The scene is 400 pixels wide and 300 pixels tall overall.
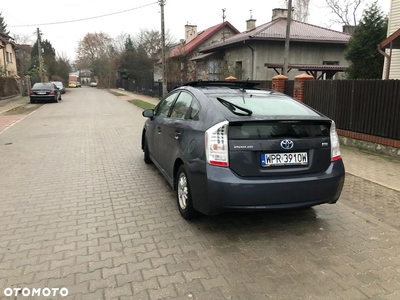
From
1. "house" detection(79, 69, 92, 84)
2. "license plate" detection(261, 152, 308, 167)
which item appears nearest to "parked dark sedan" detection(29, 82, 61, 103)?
"license plate" detection(261, 152, 308, 167)

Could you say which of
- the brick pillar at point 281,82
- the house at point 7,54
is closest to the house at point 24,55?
the house at point 7,54

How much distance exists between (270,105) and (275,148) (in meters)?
0.76

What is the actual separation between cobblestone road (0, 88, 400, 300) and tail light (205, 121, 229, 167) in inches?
33.1

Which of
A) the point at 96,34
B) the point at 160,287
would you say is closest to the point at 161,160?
the point at 160,287

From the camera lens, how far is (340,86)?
8.80 metres

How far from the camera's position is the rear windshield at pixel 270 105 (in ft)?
12.1

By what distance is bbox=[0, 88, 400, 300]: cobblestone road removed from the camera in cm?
271

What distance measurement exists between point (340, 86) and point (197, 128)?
6467mm

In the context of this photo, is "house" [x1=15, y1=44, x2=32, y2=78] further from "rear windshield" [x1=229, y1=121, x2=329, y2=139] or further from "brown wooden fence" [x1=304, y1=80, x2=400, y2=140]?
"rear windshield" [x1=229, y1=121, x2=329, y2=139]

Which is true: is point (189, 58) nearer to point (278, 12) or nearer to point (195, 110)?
point (278, 12)

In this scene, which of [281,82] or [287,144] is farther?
[281,82]

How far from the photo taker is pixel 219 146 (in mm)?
3338

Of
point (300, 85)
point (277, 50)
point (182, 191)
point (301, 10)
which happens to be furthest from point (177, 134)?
point (301, 10)

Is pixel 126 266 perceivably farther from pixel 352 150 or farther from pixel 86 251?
pixel 352 150
